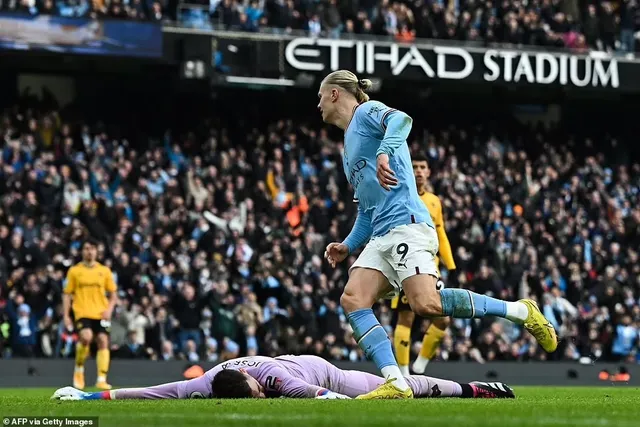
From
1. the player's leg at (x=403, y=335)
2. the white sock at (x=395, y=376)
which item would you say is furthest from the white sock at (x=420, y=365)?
the white sock at (x=395, y=376)

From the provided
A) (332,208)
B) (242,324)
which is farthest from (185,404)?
(332,208)

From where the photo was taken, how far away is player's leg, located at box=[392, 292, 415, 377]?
579 inches

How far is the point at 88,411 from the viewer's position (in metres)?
8.62

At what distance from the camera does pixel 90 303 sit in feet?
59.0

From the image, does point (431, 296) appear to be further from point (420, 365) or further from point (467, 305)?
point (420, 365)

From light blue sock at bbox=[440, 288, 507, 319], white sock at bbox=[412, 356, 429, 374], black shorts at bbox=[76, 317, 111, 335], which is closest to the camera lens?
light blue sock at bbox=[440, 288, 507, 319]

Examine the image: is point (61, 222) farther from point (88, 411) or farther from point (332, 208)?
point (88, 411)

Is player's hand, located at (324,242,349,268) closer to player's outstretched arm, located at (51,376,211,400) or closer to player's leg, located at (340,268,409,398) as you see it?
player's leg, located at (340,268,409,398)

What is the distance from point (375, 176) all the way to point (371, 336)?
1.21 metres

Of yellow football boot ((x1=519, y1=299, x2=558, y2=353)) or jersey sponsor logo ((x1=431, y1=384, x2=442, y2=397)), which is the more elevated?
yellow football boot ((x1=519, y1=299, x2=558, y2=353))

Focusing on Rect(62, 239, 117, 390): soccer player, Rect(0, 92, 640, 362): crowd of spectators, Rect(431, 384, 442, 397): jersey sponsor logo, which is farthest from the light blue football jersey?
Rect(0, 92, 640, 362): crowd of spectators

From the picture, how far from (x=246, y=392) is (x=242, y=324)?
1386 cm

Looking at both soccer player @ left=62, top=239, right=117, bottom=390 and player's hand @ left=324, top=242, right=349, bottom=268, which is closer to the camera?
player's hand @ left=324, top=242, right=349, bottom=268

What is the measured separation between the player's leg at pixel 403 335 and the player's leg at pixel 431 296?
4355 mm
